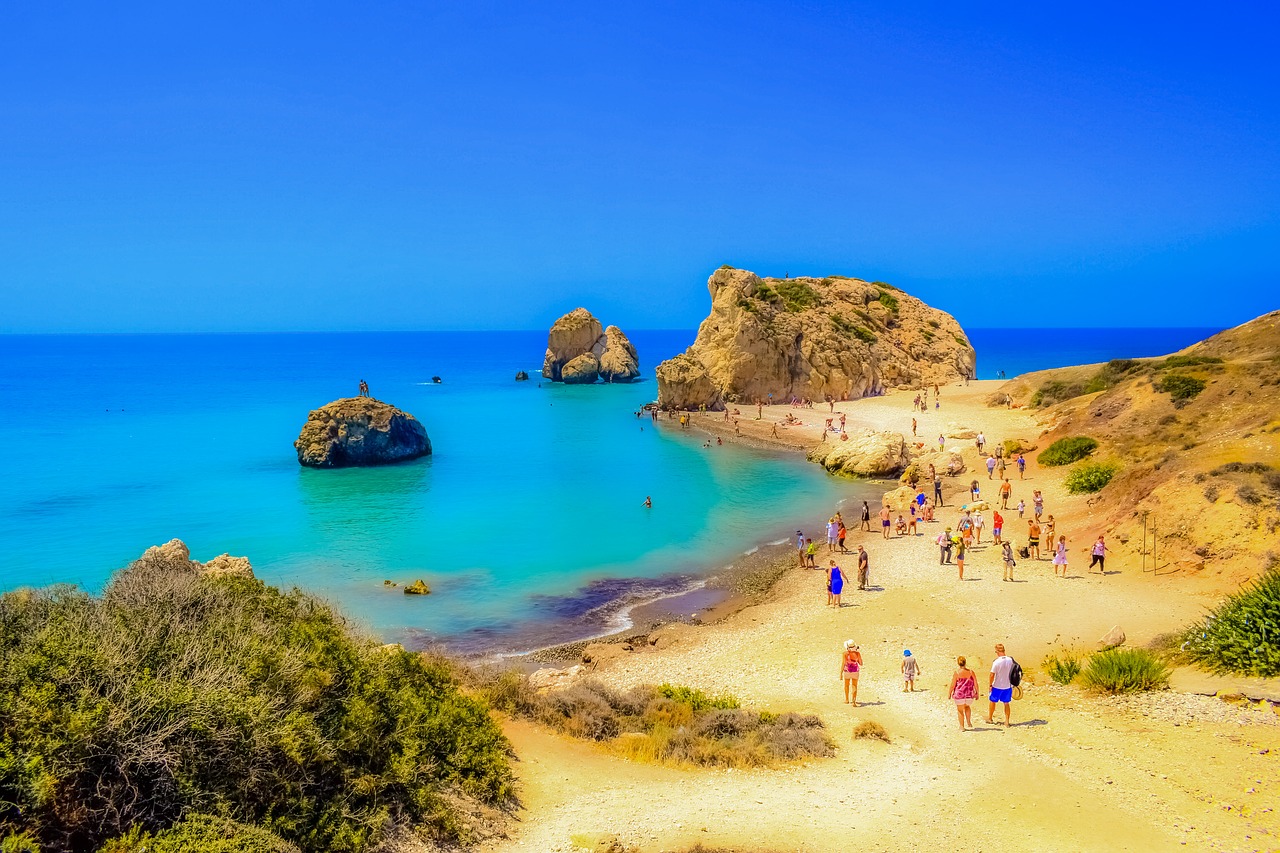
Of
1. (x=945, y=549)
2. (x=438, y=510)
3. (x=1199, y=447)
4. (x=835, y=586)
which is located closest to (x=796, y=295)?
(x=438, y=510)

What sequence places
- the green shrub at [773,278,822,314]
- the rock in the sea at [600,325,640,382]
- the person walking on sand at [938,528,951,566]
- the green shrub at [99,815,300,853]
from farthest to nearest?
the rock in the sea at [600,325,640,382] → the green shrub at [773,278,822,314] → the person walking on sand at [938,528,951,566] → the green shrub at [99,815,300,853]

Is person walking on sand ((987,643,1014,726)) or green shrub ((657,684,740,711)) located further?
green shrub ((657,684,740,711))

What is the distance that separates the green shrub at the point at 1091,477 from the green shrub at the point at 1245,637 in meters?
14.6

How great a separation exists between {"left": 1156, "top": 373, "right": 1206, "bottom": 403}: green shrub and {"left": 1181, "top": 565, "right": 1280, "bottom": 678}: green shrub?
19.2 meters

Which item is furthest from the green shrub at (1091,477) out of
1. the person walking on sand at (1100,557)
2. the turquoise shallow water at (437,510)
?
the turquoise shallow water at (437,510)

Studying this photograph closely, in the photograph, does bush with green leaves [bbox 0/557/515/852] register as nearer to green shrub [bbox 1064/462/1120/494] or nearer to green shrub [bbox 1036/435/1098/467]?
green shrub [bbox 1064/462/1120/494]

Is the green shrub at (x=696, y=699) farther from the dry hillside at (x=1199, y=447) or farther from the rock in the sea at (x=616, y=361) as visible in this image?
the rock in the sea at (x=616, y=361)

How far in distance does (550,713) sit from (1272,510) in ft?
54.8

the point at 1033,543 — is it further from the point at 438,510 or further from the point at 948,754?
the point at 438,510

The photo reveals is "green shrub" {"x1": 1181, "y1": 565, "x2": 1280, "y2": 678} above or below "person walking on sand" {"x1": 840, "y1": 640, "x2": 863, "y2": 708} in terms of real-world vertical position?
above

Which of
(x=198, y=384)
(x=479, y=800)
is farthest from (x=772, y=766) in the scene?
(x=198, y=384)

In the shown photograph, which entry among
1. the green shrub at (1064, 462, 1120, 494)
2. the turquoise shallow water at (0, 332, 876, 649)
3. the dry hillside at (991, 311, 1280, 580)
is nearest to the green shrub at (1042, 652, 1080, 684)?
the dry hillside at (991, 311, 1280, 580)

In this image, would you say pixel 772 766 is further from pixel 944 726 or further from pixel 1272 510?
pixel 1272 510

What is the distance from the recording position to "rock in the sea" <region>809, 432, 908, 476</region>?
38.3 meters
